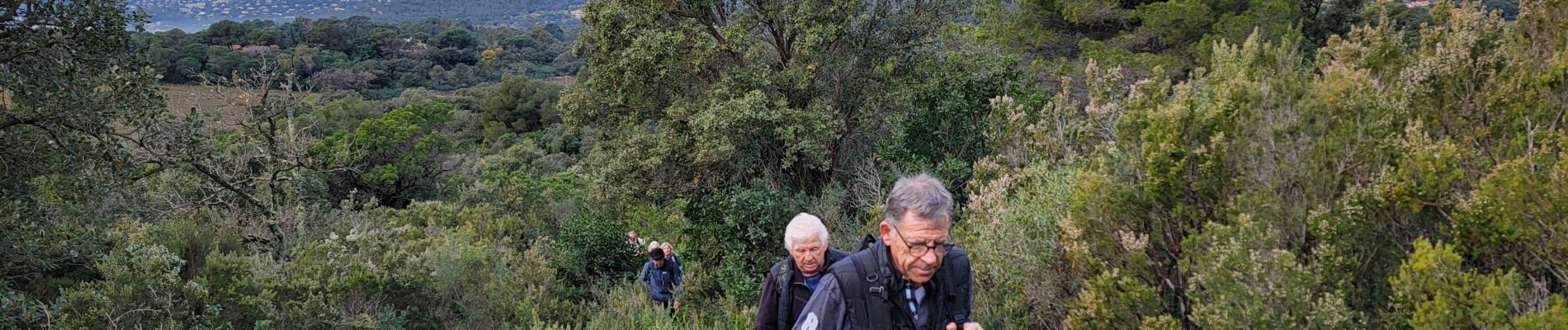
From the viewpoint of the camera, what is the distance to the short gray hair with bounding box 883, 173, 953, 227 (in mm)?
2582

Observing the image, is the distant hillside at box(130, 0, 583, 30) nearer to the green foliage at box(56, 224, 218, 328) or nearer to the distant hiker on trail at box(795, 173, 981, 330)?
the green foliage at box(56, 224, 218, 328)

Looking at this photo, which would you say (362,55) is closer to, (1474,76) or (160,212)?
(160,212)

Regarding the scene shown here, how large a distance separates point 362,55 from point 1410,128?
8827 cm

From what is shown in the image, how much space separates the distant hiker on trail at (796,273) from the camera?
3.71 m

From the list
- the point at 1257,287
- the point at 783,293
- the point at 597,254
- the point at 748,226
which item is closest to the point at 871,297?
the point at 783,293

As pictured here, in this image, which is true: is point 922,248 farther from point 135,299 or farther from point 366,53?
point 366,53

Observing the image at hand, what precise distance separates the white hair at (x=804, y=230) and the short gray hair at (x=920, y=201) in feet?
3.59

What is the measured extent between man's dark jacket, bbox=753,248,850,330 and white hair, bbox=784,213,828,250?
3.4 inches

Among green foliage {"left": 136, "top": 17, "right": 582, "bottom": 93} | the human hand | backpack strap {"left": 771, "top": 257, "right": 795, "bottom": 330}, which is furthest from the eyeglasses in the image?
green foliage {"left": 136, "top": 17, "right": 582, "bottom": 93}

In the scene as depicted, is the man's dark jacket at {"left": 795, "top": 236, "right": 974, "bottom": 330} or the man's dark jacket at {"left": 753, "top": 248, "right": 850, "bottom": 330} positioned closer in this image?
the man's dark jacket at {"left": 795, "top": 236, "right": 974, "bottom": 330}

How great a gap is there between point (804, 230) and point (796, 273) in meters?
0.19

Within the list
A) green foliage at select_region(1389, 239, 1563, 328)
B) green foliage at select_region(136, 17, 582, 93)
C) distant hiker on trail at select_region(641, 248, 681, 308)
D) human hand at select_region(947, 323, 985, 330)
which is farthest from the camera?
green foliage at select_region(136, 17, 582, 93)

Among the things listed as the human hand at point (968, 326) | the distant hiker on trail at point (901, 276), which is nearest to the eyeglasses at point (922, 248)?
the distant hiker on trail at point (901, 276)

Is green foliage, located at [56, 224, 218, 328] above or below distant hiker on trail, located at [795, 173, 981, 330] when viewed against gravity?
below
